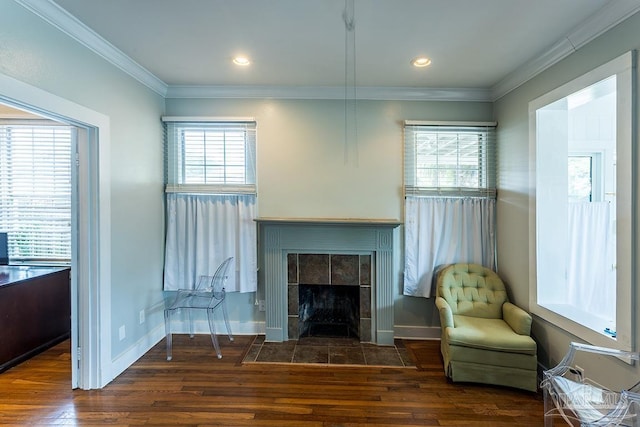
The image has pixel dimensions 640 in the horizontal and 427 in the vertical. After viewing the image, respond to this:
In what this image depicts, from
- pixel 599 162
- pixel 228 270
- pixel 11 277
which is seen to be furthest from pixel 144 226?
pixel 599 162

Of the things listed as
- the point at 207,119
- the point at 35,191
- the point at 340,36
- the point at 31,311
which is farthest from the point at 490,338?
the point at 35,191

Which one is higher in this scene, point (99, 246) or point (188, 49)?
point (188, 49)

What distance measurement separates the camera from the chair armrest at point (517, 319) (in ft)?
8.29

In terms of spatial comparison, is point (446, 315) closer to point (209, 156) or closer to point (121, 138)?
point (209, 156)

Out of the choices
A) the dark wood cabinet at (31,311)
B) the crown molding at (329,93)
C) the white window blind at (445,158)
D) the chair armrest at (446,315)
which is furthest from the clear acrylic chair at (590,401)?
the dark wood cabinet at (31,311)

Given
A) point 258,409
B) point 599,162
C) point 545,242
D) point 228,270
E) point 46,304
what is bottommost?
point 258,409

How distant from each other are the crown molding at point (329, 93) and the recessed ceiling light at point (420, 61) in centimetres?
53

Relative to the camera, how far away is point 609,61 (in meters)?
1.98

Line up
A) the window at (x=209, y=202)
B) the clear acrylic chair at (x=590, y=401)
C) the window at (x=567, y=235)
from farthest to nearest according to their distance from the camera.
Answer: the window at (x=209, y=202)
the window at (x=567, y=235)
the clear acrylic chair at (x=590, y=401)

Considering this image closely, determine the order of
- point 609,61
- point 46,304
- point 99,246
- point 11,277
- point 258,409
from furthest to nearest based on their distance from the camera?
point 46,304 < point 11,277 < point 99,246 < point 258,409 < point 609,61

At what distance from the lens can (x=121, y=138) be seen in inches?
105

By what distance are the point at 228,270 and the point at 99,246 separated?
1.24 metres

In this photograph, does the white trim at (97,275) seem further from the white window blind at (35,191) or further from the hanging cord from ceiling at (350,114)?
the hanging cord from ceiling at (350,114)

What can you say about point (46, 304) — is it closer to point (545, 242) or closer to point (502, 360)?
point (502, 360)
